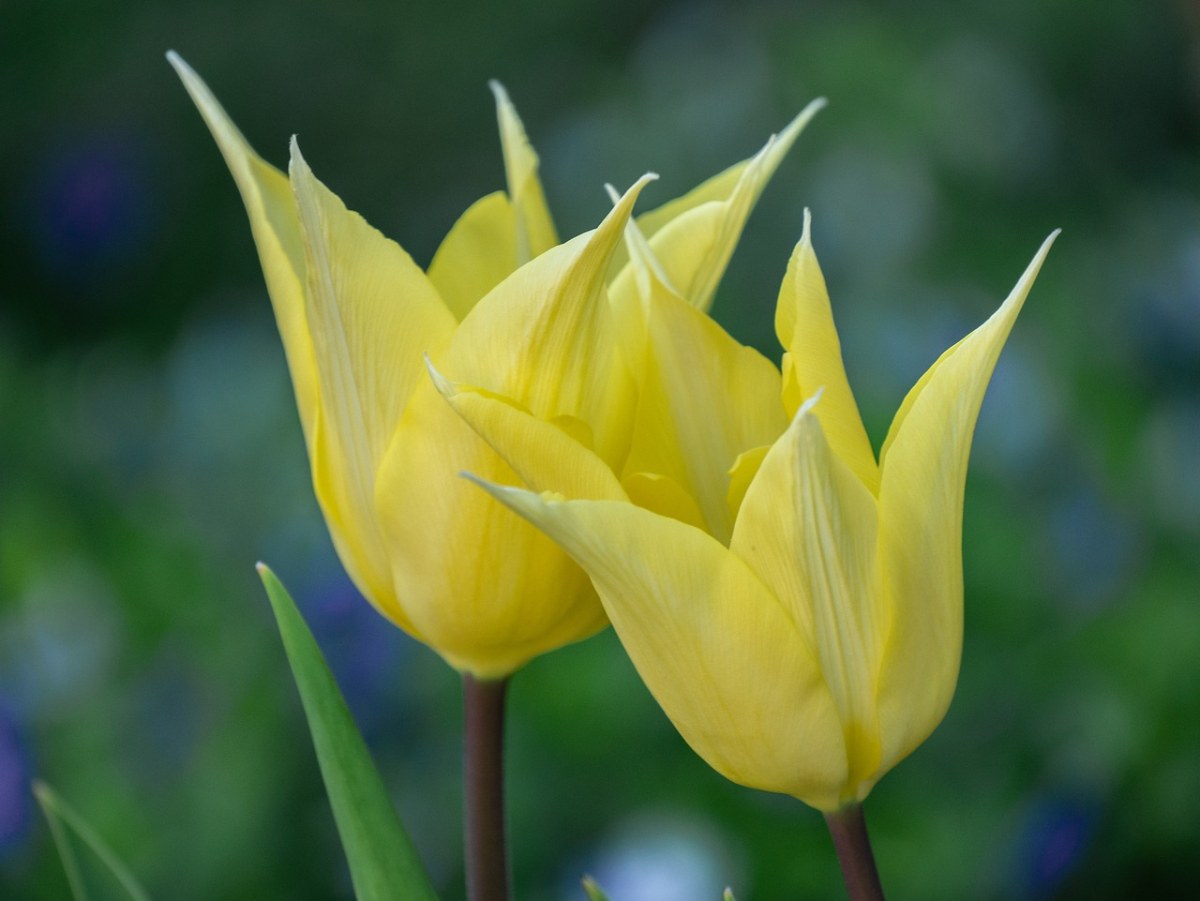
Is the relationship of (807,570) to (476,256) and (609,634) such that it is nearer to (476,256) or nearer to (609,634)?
(476,256)

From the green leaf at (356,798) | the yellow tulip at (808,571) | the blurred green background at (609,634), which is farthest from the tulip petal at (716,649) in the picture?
the blurred green background at (609,634)

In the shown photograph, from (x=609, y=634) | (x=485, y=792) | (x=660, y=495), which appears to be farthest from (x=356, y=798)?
(x=609, y=634)

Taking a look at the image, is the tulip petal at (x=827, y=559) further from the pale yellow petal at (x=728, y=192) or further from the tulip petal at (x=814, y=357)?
the pale yellow petal at (x=728, y=192)

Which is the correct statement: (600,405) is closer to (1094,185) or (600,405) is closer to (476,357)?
(476,357)

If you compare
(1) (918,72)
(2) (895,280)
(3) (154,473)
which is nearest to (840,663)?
(3) (154,473)

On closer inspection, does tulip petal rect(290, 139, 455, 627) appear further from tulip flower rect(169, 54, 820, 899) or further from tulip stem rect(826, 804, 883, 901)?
tulip stem rect(826, 804, 883, 901)

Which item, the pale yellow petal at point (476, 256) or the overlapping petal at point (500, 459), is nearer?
the overlapping petal at point (500, 459)

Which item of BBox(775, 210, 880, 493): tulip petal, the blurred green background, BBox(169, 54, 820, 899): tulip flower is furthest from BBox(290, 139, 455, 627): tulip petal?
the blurred green background
